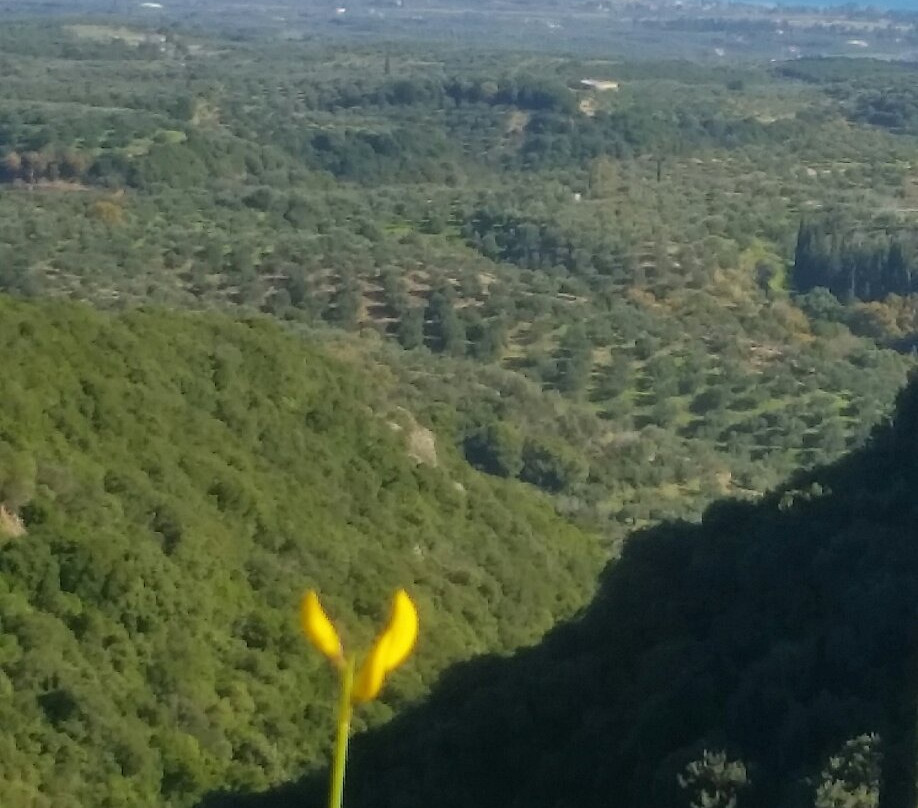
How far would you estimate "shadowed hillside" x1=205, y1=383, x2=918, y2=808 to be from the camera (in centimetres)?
858

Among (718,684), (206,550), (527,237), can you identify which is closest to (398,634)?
(718,684)

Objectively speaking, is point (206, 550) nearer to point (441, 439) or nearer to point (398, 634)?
point (441, 439)

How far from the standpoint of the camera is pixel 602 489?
1181 inches

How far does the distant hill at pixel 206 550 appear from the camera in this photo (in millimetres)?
11742

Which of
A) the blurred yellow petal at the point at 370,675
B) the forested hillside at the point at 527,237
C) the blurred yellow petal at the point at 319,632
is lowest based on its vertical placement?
the forested hillside at the point at 527,237

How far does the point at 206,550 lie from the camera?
15.0 metres

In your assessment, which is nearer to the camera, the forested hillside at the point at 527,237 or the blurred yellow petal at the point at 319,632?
the blurred yellow petal at the point at 319,632

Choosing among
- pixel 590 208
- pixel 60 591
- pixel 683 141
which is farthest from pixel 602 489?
pixel 683 141

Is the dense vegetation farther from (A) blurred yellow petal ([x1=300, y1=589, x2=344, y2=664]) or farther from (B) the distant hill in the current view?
(A) blurred yellow petal ([x1=300, y1=589, x2=344, y2=664])

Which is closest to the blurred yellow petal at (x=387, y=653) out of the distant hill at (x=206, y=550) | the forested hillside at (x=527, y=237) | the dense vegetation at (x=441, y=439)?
the dense vegetation at (x=441, y=439)

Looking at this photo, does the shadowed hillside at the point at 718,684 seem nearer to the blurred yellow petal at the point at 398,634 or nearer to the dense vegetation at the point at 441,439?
the dense vegetation at the point at 441,439

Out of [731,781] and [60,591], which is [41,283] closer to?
[60,591]

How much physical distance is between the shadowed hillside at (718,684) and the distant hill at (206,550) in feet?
3.55

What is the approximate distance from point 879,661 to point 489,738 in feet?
9.76
